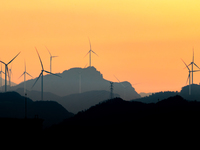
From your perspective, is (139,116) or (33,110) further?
(33,110)

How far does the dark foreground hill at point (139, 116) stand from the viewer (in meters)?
107

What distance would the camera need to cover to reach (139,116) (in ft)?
422

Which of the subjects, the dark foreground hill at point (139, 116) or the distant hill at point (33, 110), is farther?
the distant hill at point (33, 110)

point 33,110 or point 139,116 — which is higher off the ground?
point 139,116

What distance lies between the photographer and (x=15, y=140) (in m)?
81.9

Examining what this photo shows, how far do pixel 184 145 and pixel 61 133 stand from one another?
3325cm

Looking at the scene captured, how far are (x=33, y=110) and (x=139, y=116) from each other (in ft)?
201

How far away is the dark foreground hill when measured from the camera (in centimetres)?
10688

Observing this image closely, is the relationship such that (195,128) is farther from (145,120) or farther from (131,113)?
(131,113)

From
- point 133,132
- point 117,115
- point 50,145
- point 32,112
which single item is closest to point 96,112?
point 117,115

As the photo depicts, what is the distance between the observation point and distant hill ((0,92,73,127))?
163375 mm

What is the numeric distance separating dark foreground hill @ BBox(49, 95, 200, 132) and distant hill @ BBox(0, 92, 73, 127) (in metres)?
21.3

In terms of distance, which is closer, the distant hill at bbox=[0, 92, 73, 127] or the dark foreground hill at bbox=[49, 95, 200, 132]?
the dark foreground hill at bbox=[49, 95, 200, 132]

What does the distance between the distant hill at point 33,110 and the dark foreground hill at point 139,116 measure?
21.3 meters
